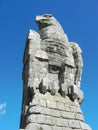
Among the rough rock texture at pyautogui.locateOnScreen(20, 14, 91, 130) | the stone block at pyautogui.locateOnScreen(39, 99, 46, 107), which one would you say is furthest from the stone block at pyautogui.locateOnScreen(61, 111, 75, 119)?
the stone block at pyautogui.locateOnScreen(39, 99, 46, 107)

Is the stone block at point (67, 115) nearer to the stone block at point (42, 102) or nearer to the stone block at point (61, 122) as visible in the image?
the stone block at point (61, 122)

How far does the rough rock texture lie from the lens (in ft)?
31.9

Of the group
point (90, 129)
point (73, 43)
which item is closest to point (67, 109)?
point (90, 129)

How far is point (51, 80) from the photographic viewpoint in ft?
36.7

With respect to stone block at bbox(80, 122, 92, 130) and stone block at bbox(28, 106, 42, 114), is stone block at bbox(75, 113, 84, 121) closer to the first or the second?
stone block at bbox(80, 122, 92, 130)

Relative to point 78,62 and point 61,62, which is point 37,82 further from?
point 78,62

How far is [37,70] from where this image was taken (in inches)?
432

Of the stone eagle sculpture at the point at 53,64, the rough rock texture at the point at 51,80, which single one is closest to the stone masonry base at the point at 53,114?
the rough rock texture at the point at 51,80

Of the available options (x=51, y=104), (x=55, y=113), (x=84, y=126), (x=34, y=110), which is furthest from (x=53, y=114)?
(x=84, y=126)

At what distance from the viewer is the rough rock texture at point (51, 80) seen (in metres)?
9.72

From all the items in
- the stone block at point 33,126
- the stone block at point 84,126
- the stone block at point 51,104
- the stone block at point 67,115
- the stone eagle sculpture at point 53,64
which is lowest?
the stone block at point 33,126

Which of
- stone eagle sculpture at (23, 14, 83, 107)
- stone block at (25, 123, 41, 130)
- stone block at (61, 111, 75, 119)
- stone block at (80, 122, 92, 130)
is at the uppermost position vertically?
stone eagle sculpture at (23, 14, 83, 107)

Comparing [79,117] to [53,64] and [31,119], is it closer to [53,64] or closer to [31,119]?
[31,119]

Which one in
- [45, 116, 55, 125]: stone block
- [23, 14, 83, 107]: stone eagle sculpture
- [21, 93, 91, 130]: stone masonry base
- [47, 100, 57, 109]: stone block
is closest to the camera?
[21, 93, 91, 130]: stone masonry base
